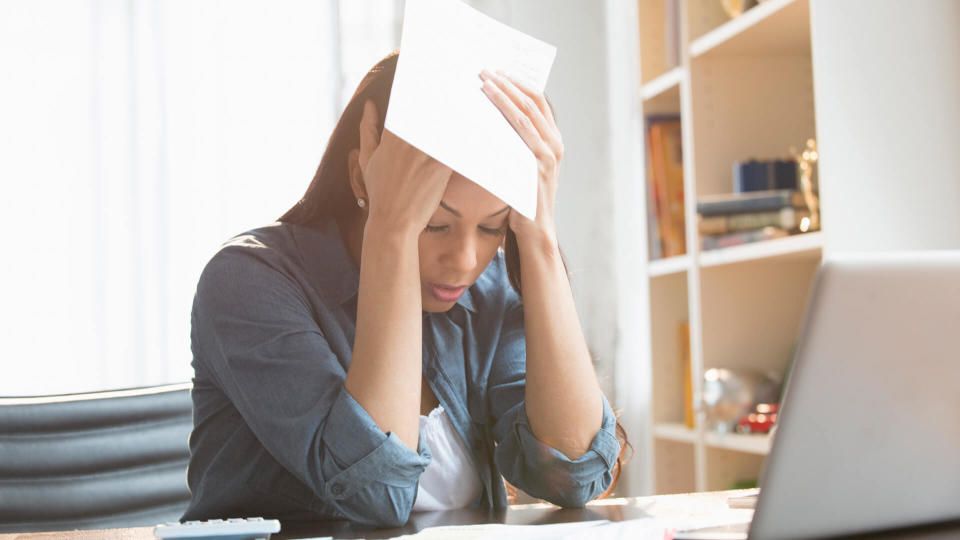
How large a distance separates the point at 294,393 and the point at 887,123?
47.8 inches

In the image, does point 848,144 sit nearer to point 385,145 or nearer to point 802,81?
point 802,81

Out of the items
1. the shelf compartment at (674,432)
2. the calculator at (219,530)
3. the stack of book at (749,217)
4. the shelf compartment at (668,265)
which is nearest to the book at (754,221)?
the stack of book at (749,217)

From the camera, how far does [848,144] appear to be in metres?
1.59

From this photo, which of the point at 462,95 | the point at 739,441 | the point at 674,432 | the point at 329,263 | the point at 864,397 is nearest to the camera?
the point at 864,397

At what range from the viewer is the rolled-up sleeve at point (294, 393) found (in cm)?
84

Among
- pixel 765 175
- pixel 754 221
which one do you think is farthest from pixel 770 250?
pixel 765 175

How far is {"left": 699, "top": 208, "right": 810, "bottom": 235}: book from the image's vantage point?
70.3 inches

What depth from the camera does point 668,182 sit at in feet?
7.52

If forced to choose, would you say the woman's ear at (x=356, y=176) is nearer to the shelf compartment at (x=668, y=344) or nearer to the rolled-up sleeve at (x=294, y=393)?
the rolled-up sleeve at (x=294, y=393)

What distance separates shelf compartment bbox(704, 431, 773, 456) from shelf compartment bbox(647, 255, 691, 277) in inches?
15.1

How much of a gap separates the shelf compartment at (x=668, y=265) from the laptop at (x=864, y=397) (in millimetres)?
1480

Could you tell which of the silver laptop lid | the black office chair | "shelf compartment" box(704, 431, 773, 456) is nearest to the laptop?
the silver laptop lid

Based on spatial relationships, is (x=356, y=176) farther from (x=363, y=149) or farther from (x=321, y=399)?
(x=321, y=399)

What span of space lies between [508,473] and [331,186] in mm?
416
